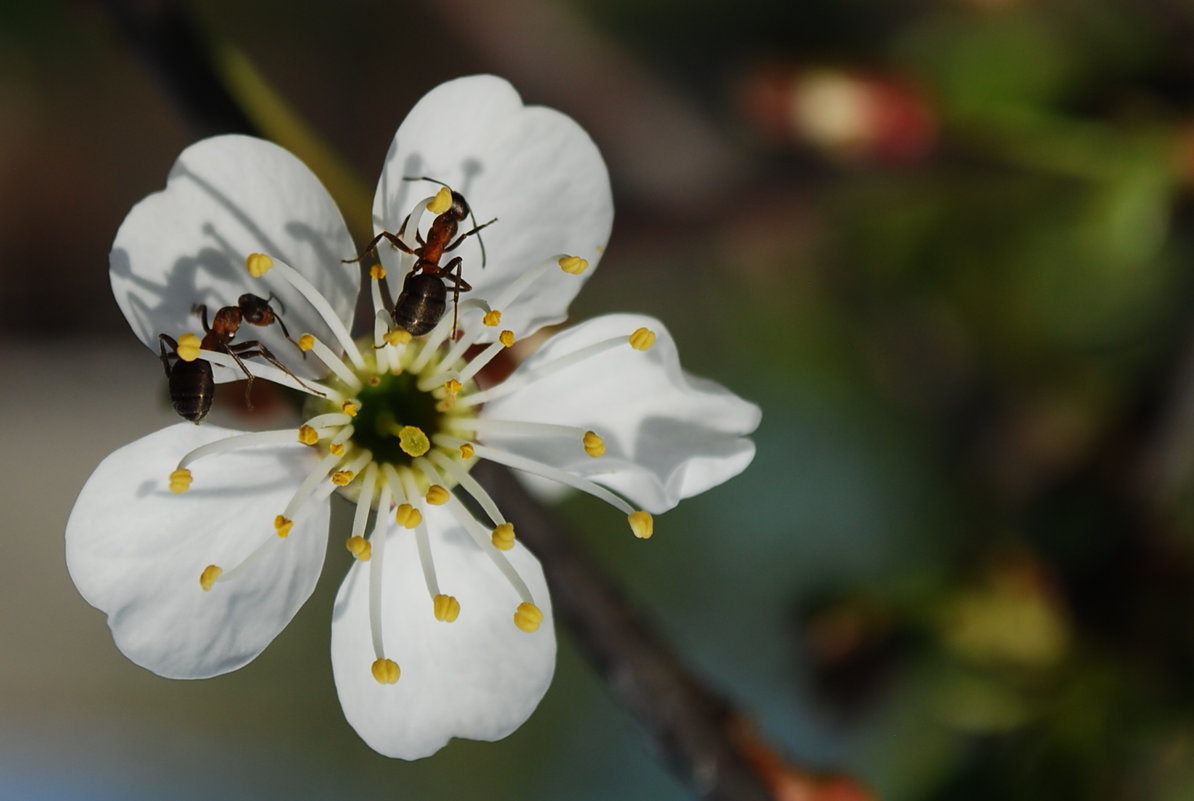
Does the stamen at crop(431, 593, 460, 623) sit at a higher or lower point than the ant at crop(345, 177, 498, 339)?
lower

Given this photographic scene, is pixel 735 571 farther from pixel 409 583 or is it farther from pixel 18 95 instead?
pixel 18 95

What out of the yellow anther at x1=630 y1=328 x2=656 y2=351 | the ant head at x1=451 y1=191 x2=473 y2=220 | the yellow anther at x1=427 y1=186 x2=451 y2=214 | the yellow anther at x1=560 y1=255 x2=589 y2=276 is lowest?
the yellow anther at x1=630 y1=328 x2=656 y2=351

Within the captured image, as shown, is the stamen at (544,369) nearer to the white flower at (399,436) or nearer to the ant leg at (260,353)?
the white flower at (399,436)

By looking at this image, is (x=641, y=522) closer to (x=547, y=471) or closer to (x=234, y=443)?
(x=547, y=471)

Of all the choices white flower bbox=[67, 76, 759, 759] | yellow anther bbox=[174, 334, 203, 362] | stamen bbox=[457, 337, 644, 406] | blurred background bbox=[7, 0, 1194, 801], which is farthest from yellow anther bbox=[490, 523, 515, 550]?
blurred background bbox=[7, 0, 1194, 801]

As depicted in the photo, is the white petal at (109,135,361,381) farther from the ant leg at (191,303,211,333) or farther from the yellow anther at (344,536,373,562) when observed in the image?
the yellow anther at (344,536,373,562)

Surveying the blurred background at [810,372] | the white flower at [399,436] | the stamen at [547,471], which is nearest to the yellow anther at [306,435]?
the white flower at [399,436]

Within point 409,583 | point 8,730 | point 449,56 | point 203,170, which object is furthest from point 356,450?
point 8,730
